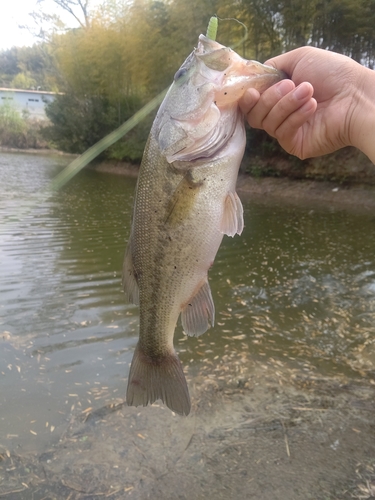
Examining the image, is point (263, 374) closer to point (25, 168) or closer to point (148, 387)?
point (148, 387)

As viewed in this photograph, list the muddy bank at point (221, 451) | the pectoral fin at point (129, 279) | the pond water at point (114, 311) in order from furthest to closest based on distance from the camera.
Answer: the pond water at point (114, 311) → the muddy bank at point (221, 451) → the pectoral fin at point (129, 279)

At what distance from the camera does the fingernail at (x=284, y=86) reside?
199 centimetres

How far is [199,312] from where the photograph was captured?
2127 mm

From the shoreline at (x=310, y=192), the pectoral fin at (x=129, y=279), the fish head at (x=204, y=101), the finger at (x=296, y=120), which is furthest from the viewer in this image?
the shoreline at (x=310, y=192)

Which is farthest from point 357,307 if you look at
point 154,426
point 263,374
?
point 154,426

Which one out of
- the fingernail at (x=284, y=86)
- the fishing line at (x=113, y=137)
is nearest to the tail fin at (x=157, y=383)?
the fingernail at (x=284, y=86)

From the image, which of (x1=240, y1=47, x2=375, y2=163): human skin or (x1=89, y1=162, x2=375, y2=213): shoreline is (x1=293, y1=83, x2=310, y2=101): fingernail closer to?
Result: (x1=240, y1=47, x2=375, y2=163): human skin

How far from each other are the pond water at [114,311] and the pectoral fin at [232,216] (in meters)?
2.83

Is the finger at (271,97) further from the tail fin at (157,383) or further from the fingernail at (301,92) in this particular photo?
the tail fin at (157,383)

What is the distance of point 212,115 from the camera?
1.92 metres

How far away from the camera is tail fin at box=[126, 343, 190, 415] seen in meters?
2.19

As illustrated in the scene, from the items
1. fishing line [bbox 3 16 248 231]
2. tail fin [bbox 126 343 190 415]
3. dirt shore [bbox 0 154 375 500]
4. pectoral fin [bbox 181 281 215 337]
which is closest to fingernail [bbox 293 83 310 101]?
fishing line [bbox 3 16 248 231]

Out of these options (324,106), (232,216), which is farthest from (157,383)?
(324,106)

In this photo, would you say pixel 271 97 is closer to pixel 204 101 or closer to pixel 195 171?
pixel 204 101
